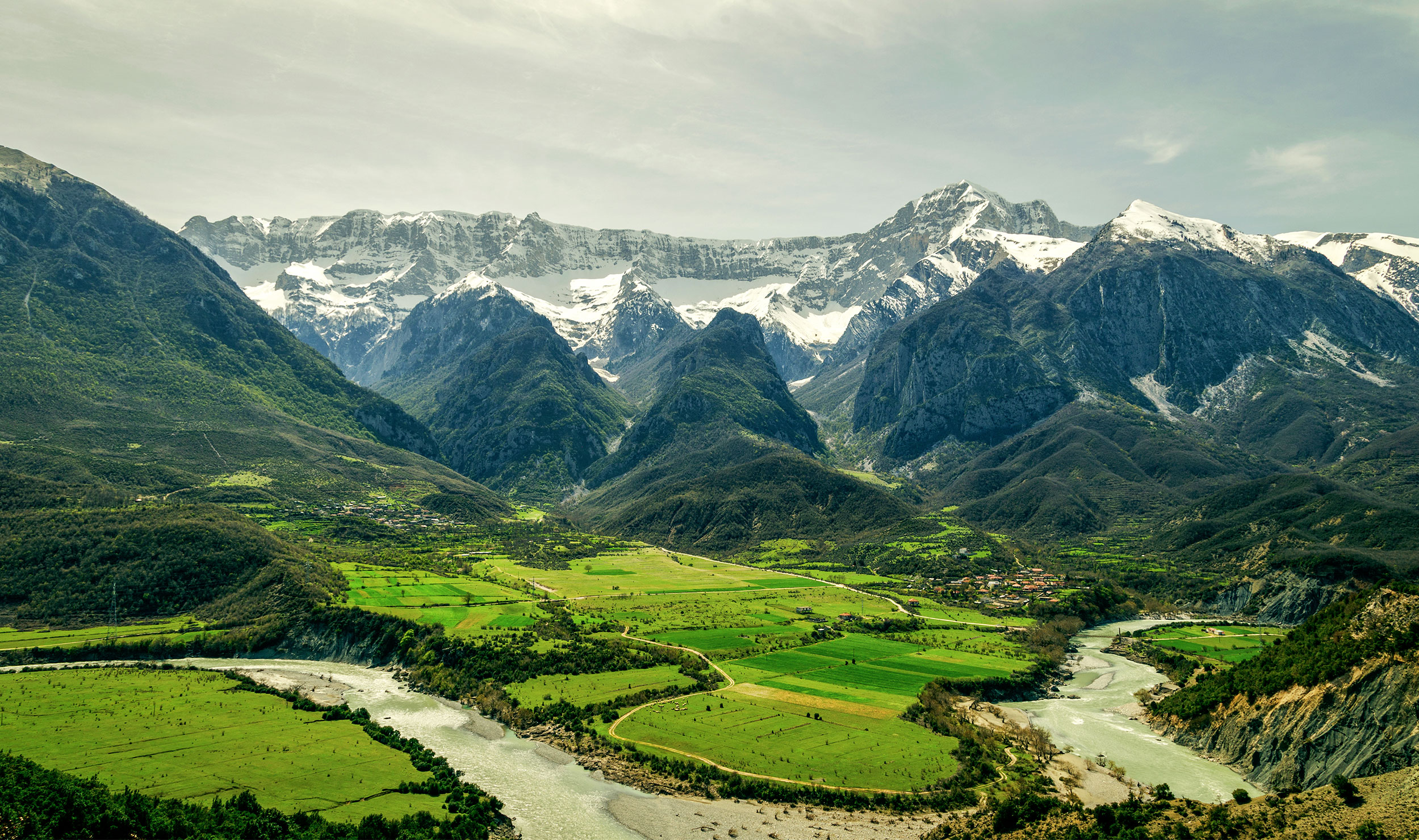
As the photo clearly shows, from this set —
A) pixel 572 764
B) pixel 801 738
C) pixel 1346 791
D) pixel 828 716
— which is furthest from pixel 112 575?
pixel 1346 791

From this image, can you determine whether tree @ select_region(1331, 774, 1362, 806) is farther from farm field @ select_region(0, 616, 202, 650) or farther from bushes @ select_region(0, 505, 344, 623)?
Result: farm field @ select_region(0, 616, 202, 650)

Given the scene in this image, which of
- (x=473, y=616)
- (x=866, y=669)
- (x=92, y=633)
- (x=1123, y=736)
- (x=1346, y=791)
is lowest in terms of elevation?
(x=92, y=633)

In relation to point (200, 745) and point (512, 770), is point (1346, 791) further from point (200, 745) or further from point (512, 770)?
point (200, 745)

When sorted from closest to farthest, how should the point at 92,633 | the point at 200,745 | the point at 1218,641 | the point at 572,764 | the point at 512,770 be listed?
the point at 200,745
the point at 512,770
the point at 572,764
the point at 92,633
the point at 1218,641

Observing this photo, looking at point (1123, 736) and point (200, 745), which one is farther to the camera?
point (1123, 736)

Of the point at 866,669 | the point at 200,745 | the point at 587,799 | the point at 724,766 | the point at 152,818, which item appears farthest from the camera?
the point at 866,669

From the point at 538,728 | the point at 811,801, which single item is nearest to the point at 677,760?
the point at 811,801

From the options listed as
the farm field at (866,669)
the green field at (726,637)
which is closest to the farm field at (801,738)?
the farm field at (866,669)

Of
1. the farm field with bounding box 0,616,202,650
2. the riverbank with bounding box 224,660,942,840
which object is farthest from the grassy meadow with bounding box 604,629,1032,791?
the farm field with bounding box 0,616,202,650

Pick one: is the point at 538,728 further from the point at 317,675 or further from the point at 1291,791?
the point at 1291,791
